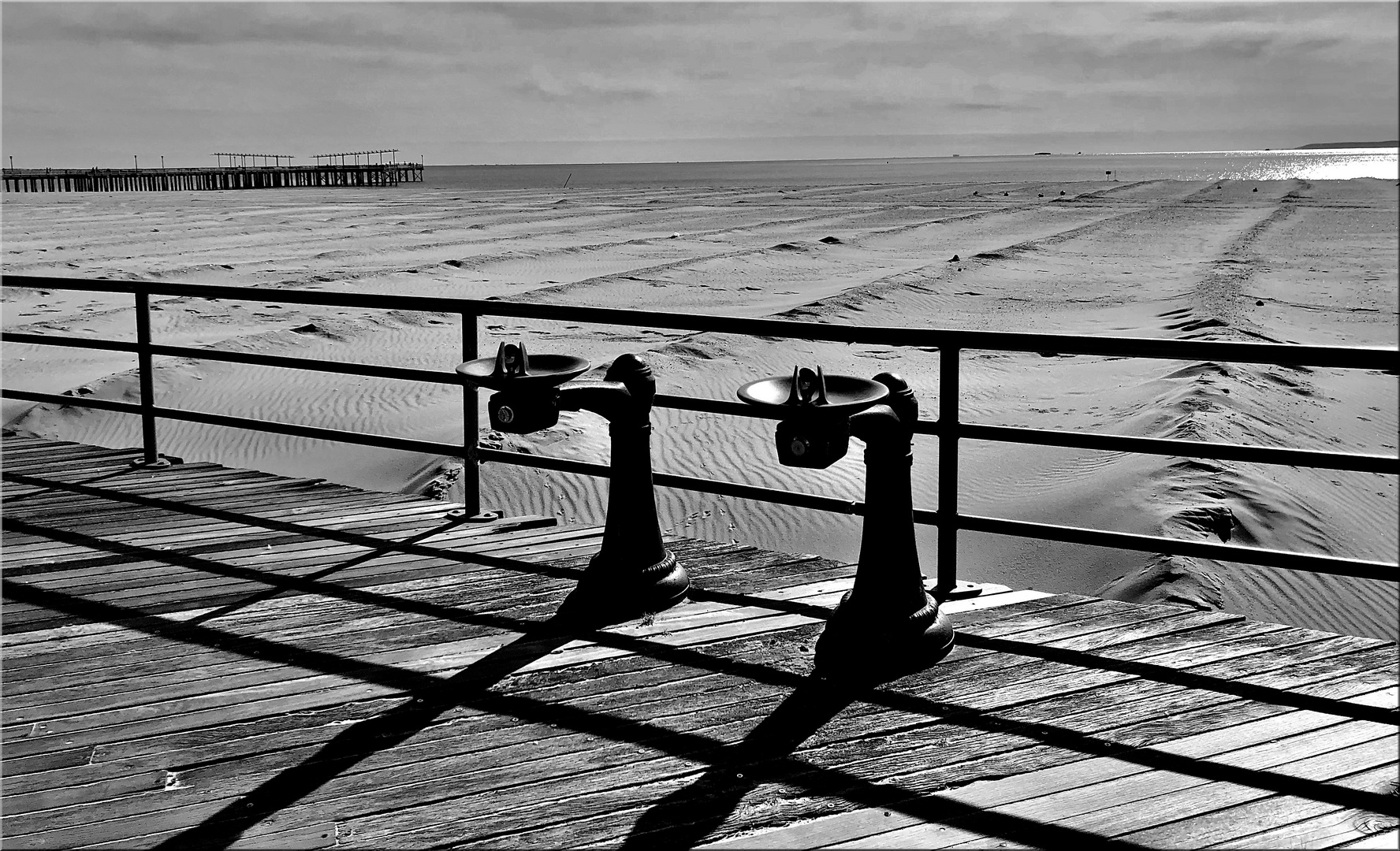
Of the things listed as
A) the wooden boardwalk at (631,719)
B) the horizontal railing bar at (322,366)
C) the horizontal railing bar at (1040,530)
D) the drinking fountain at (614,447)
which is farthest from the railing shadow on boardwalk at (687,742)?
the horizontal railing bar at (322,366)

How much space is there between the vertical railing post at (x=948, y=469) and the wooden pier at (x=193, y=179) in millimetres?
105531

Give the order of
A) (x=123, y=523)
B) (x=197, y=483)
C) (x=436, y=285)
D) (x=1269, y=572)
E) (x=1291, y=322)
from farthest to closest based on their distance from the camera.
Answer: (x=436, y=285)
(x=1291, y=322)
(x=1269, y=572)
(x=197, y=483)
(x=123, y=523)

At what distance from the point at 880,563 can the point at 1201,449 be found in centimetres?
122

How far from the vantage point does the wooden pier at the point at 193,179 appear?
106000 millimetres

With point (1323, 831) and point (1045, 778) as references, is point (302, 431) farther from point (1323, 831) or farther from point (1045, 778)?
point (1323, 831)

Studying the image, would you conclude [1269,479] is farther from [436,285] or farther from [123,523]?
[436,285]

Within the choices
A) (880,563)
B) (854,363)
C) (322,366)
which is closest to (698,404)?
(880,563)

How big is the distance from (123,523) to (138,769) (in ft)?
9.52

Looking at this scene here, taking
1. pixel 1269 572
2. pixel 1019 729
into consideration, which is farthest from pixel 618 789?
pixel 1269 572

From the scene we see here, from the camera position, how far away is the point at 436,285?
25.4 m

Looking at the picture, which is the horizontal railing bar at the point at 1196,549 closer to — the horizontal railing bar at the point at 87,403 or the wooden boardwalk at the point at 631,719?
the wooden boardwalk at the point at 631,719

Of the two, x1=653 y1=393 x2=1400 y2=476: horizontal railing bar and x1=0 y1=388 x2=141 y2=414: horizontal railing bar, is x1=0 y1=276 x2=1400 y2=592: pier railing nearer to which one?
x1=653 y1=393 x2=1400 y2=476: horizontal railing bar

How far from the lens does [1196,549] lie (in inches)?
172

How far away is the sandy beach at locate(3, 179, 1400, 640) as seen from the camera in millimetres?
11242
